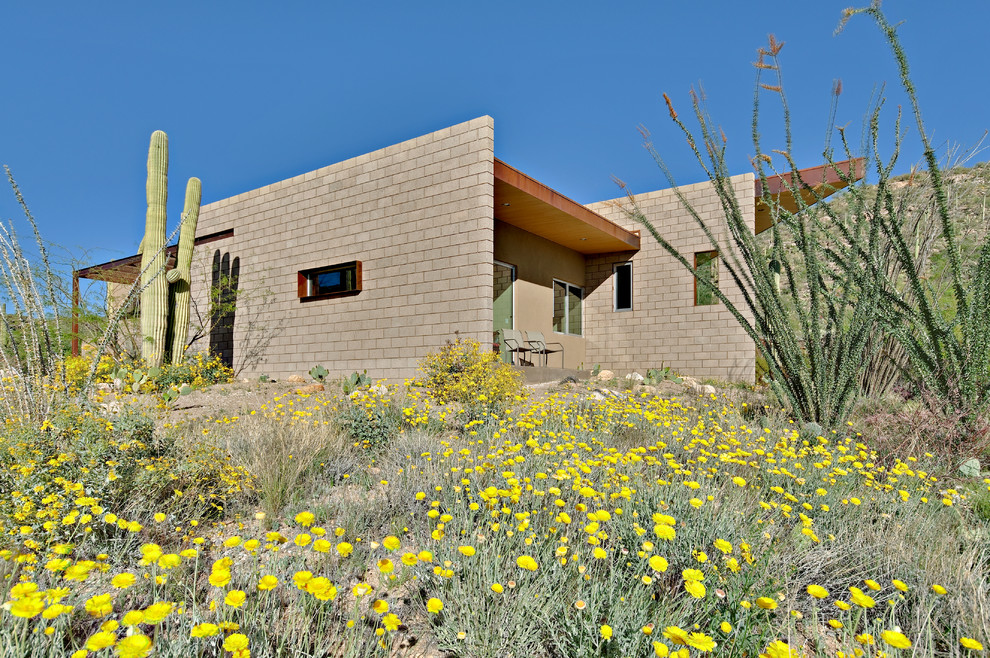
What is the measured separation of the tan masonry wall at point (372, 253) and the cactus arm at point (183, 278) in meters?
1.15

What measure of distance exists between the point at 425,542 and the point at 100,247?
11.7 m

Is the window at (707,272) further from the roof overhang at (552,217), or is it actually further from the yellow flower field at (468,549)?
the yellow flower field at (468,549)

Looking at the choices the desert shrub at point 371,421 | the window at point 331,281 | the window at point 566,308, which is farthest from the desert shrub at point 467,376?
the window at point 566,308

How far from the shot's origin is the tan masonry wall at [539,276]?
33.6ft

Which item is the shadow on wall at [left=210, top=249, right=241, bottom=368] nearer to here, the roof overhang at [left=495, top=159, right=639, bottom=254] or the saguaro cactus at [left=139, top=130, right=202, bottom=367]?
the saguaro cactus at [left=139, top=130, right=202, bottom=367]

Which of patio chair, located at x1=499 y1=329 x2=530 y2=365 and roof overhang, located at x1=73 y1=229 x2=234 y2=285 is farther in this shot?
roof overhang, located at x1=73 y1=229 x2=234 y2=285

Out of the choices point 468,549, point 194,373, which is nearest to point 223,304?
point 194,373

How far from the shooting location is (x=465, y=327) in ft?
25.7

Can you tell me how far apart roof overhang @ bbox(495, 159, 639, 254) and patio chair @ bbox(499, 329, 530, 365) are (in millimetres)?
2168

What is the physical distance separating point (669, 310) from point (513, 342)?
12.4 feet

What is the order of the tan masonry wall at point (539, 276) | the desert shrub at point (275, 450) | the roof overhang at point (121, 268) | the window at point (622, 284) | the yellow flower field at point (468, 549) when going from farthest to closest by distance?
the window at point (622, 284) → the roof overhang at point (121, 268) → the tan masonry wall at point (539, 276) → the desert shrub at point (275, 450) → the yellow flower field at point (468, 549)

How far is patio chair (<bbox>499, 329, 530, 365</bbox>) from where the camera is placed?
9.70 metres

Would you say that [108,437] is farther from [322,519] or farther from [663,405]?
[663,405]

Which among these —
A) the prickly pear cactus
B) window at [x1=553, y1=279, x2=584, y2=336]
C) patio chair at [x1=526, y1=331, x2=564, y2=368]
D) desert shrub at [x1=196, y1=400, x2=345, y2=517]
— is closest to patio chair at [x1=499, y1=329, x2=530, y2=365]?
patio chair at [x1=526, y1=331, x2=564, y2=368]
